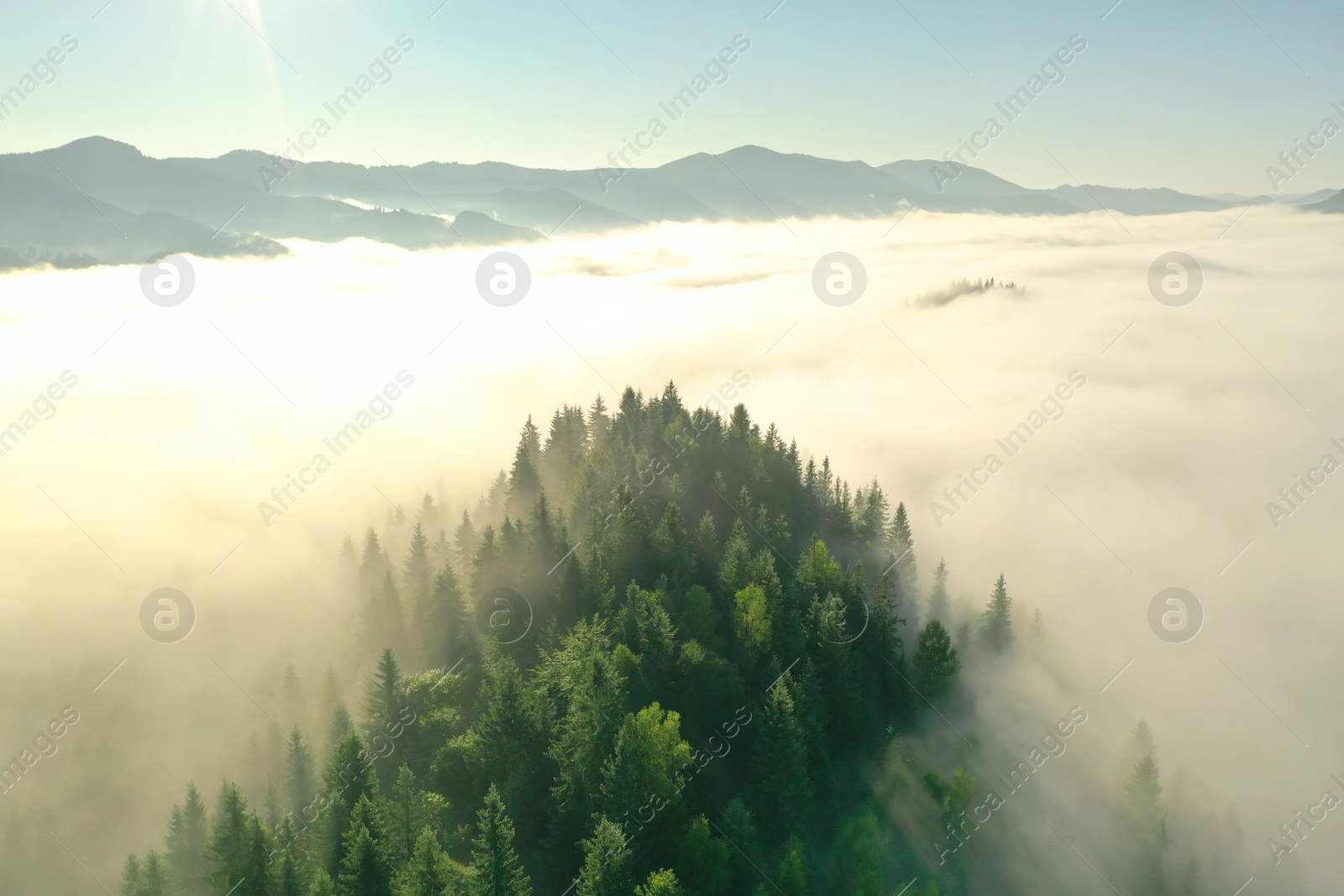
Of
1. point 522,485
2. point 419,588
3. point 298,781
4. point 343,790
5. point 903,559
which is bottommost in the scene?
point 903,559

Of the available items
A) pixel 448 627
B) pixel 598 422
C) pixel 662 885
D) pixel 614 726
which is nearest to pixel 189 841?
pixel 448 627

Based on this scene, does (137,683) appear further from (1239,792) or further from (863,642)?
(1239,792)

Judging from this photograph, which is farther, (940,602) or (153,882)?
(940,602)

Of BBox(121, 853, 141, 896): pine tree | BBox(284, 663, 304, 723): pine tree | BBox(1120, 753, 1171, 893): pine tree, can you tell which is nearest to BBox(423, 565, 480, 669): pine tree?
BBox(284, 663, 304, 723): pine tree

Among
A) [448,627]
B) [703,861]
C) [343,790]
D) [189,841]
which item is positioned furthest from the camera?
[448,627]

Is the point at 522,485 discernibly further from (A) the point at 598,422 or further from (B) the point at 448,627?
(B) the point at 448,627

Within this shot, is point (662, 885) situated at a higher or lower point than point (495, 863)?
lower
